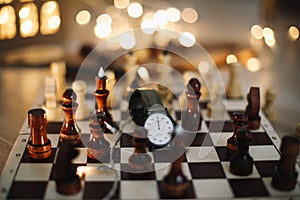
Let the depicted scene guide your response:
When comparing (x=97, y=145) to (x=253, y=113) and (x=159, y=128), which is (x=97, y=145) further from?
(x=253, y=113)

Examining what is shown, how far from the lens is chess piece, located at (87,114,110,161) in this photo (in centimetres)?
168

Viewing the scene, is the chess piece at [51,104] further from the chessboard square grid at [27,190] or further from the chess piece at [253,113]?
the chess piece at [253,113]

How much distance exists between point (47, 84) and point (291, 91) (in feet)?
3.81

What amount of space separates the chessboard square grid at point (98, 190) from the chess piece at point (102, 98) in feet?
0.88

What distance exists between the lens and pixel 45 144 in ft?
5.55

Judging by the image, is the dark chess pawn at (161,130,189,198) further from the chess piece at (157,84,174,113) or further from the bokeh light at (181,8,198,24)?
the bokeh light at (181,8,198,24)

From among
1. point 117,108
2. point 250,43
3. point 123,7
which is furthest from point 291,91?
point 123,7

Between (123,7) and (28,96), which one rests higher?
(123,7)

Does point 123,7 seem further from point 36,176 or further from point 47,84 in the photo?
point 36,176

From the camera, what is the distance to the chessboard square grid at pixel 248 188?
1.52m

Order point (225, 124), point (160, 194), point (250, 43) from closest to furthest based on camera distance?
point (160, 194)
point (225, 124)
point (250, 43)

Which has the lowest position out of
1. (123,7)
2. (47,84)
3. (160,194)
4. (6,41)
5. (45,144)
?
(160,194)

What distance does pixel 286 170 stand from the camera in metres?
1.55

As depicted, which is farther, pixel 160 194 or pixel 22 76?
pixel 22 76
